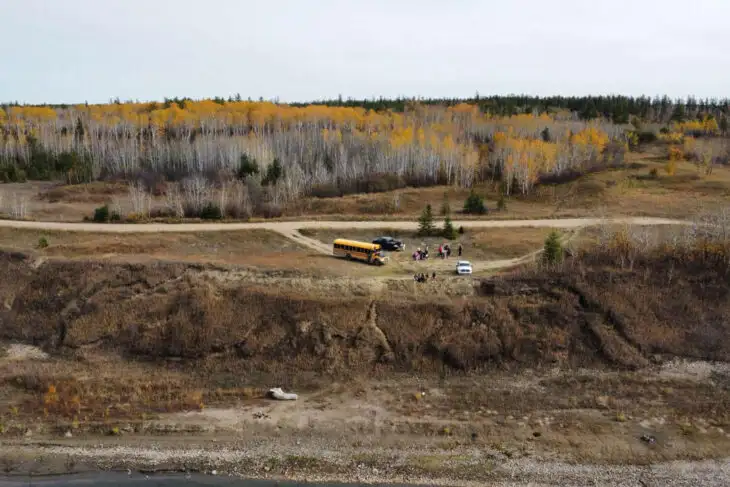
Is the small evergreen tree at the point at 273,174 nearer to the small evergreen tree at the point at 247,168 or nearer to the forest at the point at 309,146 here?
the forest at the point at 309,146

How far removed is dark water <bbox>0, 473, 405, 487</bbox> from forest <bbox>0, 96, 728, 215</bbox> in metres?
40.2

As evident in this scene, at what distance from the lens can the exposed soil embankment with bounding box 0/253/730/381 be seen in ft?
117

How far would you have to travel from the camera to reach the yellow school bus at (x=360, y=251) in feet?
143

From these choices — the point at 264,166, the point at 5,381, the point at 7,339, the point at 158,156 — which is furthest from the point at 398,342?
the point at 158,156

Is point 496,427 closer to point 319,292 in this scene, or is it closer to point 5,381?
point 319,292

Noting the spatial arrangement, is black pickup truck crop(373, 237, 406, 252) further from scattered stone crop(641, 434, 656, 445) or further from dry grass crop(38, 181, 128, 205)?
dry grass crop(38, 181, 128, 205)

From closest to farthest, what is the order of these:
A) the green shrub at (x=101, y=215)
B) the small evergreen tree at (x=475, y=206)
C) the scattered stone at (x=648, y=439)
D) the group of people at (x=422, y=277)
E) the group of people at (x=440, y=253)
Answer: the scattered stone at (x=648, y=439)
the group of people at (x=422, y=277)
the group of people at (x=440, y=253)
the green shrub at (x=101, y=215)
the small evergreen tree at (x=475, y=206)

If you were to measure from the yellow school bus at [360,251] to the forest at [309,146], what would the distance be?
69.5 ft

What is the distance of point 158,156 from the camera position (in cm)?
9238

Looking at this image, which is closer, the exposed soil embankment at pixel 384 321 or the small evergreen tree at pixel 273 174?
the exposed soil embankment at pixel 384 321

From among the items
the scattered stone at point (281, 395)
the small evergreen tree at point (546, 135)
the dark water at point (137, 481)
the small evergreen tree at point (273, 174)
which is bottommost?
the dark water at point (137, 481)

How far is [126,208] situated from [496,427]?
4636 centimetres

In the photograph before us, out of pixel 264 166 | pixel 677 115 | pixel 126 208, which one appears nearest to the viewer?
pixel 126 208

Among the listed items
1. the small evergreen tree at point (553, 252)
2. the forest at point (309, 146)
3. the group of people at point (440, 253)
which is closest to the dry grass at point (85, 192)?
the forest at point (309, 146)
